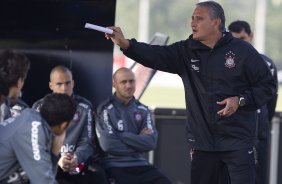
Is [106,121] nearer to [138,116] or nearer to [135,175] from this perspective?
[138,116]

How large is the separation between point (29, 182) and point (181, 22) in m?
21.4

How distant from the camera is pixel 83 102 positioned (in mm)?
7242

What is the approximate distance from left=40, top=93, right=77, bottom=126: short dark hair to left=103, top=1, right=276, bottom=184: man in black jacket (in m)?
1.45

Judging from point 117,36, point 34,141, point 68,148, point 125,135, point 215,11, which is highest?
point 215,11

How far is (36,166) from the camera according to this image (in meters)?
4.46


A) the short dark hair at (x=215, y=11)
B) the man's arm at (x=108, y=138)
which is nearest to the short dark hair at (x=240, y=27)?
the man's arm at (x=108, y=138)

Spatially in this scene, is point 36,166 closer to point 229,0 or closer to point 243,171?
point 243,171

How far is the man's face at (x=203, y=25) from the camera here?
6.19 meters

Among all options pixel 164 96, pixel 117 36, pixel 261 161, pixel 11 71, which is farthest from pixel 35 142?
pixel 164 96

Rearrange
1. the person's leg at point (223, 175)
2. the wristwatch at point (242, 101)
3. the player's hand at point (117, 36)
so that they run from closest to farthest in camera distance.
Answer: the player's hand at point (117, 36)
the wristwatch at point (242, 101)
the person's leg at point (223, 175)

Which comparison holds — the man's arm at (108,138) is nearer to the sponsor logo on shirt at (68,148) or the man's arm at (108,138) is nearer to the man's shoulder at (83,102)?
the man's shoulder at (83,102)

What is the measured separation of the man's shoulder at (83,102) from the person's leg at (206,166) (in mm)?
1300

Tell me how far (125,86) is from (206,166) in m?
1.56

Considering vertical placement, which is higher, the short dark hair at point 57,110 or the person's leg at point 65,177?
the short dark hair at point 57,110
